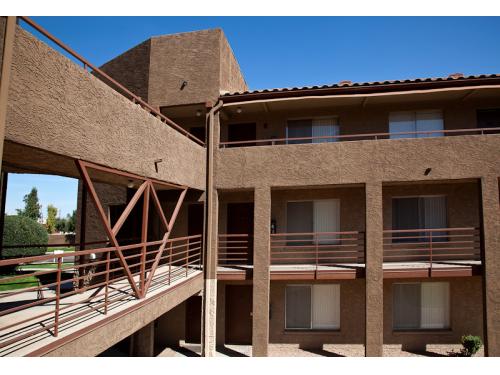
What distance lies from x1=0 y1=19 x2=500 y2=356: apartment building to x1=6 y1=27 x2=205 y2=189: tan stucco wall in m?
0.51

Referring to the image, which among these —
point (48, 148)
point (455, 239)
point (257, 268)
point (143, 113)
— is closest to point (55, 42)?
point (48, 148)

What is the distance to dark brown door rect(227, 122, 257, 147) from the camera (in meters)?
15.7

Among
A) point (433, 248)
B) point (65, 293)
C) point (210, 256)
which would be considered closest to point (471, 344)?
point (433, 248)

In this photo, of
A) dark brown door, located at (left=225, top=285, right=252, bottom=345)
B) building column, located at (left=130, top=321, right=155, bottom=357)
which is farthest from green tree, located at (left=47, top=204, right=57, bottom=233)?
dark brown door, located at (left=225, top=285, right=252, bottom=345)

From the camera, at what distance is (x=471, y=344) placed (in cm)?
1220

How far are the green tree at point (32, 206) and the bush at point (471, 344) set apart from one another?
77992 mm

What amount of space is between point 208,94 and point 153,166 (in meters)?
5.45

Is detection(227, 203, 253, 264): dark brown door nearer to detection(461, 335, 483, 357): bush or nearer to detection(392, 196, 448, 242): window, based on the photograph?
detection(392, 196, 448, 242): window

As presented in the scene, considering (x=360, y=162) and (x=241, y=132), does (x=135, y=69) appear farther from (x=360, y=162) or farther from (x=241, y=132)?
(x=360, y=162)

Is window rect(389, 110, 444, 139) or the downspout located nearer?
the downspout

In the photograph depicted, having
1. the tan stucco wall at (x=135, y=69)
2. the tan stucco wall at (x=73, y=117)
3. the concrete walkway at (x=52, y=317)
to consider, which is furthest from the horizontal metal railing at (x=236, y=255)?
the tan stucco wall at (x=135, y=69)

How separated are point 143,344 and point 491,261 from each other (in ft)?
41.7
